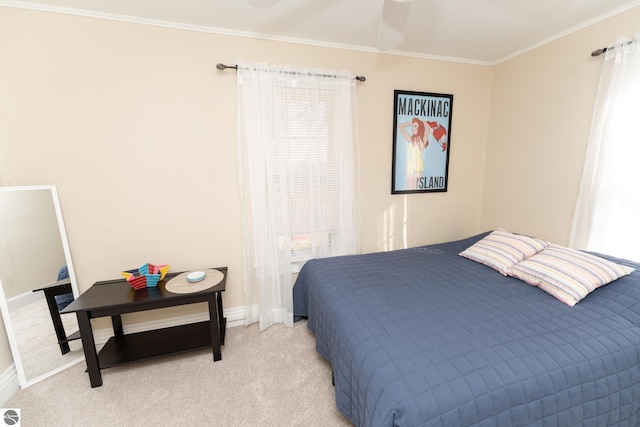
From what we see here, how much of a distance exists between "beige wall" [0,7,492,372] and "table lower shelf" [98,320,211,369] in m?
0.40

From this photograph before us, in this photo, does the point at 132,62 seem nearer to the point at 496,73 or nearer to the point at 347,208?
the point at 347,208

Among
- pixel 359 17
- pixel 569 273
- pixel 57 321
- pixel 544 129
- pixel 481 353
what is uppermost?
pixel 359 17

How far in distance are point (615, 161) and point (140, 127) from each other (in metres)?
3.51

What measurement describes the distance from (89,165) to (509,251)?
3.27 metres

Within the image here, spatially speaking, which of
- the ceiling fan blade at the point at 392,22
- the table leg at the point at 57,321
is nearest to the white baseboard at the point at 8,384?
the table leg at the point at 57,321

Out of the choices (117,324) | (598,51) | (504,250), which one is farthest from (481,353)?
(117,324)

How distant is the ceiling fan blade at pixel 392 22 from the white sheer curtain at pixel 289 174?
829 millimetres

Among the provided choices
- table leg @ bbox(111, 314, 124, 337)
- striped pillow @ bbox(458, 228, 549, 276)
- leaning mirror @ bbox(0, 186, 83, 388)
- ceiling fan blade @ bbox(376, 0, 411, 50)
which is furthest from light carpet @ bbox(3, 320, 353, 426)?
ceiling fan blade @ bbox(376, 0, 411, 50)

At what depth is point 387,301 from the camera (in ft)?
5.29

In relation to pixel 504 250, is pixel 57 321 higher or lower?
lower

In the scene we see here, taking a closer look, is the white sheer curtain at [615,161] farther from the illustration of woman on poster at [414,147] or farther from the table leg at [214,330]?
the table leg at [214,330]

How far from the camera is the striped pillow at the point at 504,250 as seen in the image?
2014mm

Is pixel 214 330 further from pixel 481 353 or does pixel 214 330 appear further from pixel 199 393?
pixel 481 353

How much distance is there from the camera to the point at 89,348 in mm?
1750
